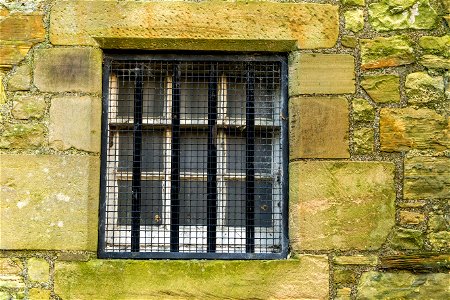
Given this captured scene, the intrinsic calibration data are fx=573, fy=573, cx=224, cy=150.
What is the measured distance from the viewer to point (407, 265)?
339cm

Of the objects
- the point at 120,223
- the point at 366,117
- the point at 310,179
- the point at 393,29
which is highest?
the point at 393,29

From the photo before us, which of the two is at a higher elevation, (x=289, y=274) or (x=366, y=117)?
(x=366, y=117)

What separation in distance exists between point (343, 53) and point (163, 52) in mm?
1125

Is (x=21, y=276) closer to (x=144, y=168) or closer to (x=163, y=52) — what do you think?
(x=144, y=168)

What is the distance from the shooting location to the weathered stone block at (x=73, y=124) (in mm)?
3455

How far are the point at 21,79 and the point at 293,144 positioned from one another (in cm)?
170

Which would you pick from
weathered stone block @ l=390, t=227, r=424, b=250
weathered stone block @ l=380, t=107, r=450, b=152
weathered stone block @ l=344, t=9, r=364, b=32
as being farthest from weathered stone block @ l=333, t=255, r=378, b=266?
weathered stone block @ l=344, t=9, r=364, b=32

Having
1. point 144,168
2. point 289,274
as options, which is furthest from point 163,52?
point 289,274

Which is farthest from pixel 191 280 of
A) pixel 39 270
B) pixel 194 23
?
pixel 194 23

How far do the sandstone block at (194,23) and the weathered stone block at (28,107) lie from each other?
0.38 m

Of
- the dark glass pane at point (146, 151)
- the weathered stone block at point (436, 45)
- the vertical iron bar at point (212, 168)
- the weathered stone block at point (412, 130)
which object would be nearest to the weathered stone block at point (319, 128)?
the weathered stone block at point (412, 130)

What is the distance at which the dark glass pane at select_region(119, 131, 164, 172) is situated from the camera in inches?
142

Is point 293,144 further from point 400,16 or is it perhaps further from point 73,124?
point 73,124

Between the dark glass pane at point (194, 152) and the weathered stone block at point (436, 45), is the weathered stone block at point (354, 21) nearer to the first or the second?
the weathered stone block at point (436, 45)
